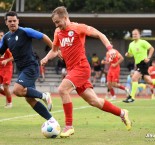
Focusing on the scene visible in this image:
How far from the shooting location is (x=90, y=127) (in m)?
11.7

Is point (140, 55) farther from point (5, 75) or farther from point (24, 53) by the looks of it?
point (24, 53)

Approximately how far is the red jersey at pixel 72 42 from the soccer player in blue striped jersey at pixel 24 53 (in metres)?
0.69

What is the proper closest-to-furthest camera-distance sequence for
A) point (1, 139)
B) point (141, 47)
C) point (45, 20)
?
point (1, 139)
point (141, 47)
point (45, 20)

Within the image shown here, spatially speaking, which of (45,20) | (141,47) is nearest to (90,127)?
(141,47)

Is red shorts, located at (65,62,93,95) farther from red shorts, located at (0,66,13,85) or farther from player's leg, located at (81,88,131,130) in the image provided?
red shorts, located at (0,66,13,85)

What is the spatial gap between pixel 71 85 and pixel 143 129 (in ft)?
6.44

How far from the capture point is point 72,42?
10.1 meters

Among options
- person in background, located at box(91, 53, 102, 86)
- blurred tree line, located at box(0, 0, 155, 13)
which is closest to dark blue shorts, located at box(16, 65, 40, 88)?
person in background, located at box(91, 53, 102, 86)

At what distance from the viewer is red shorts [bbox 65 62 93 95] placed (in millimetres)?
10062

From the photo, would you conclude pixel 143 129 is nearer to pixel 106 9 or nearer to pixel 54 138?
pixel 54 138

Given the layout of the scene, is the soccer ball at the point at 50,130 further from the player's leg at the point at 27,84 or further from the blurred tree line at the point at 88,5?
the blurred tree line at the point at 88,5

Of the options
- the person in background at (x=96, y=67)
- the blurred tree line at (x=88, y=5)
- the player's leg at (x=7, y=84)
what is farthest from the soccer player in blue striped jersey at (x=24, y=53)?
the blurred tree line at (x=88, y=5)

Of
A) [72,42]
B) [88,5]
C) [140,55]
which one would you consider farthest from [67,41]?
[88,5]

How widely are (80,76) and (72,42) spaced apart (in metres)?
0.59
